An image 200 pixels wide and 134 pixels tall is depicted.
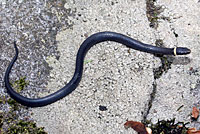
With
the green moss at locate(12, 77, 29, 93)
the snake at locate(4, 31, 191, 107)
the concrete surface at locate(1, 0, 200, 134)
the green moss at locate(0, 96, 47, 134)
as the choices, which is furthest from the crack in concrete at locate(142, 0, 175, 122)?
the green moss at locate(12, 77, 29, 93)

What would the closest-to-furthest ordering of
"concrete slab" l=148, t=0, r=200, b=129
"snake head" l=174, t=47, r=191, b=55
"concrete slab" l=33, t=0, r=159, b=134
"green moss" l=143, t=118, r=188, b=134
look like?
"concrete slab" l=33, t=0, r=159, b=134 → "green moss" l=143, t=118, r=188, b=134 → "concrete slab" l=148, t=0, r=200, b=129 → "snake head" l=174, t=47, r=191, b=55

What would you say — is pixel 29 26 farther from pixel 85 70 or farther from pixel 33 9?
pixel 85 70

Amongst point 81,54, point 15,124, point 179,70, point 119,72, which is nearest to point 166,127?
point 179,70

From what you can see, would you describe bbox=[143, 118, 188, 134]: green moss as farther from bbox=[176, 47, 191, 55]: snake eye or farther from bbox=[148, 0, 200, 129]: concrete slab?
bbox=[176, 47, 191, 55]: snake eye

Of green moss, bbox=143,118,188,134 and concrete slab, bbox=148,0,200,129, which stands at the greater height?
concrete slab, bbox=148,0,200,129

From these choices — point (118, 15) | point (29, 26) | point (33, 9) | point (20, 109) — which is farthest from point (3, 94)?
point (118, 15)

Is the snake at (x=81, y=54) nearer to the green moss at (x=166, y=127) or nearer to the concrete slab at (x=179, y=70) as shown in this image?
the concrete slab at (x=179, y=70)

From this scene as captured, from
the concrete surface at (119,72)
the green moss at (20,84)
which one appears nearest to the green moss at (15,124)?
the concrete surface at (119,72)
